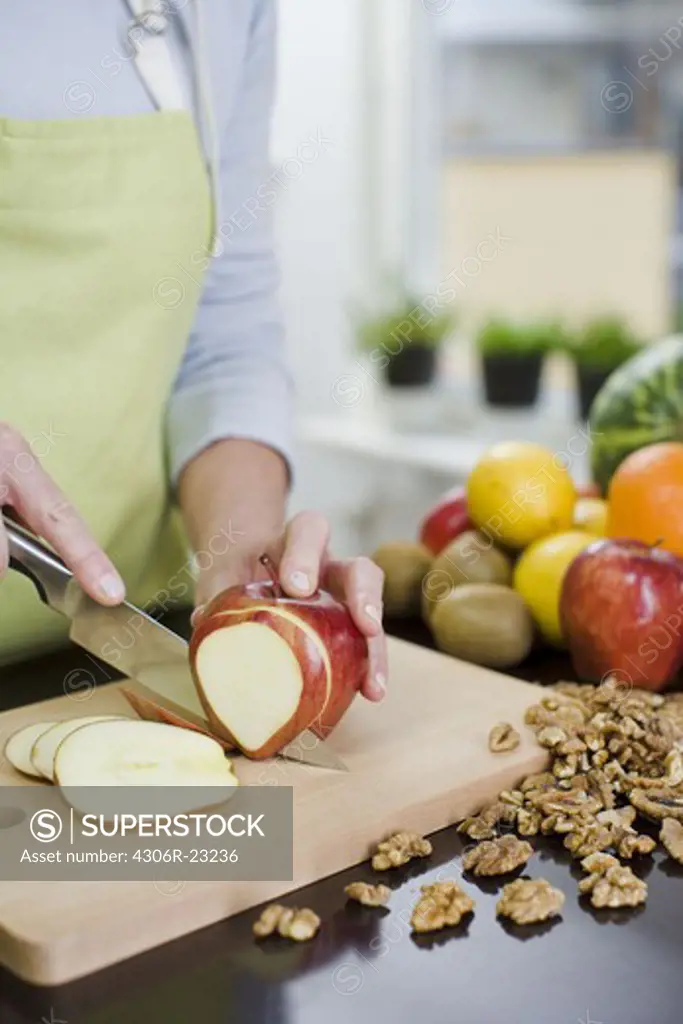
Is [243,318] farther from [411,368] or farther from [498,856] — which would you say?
[411,368]

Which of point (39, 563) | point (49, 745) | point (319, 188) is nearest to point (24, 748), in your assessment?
point (49, 745)

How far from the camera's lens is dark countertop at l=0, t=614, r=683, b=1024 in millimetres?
700

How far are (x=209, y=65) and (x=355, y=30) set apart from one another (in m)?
1.75

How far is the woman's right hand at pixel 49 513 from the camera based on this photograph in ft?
3.21

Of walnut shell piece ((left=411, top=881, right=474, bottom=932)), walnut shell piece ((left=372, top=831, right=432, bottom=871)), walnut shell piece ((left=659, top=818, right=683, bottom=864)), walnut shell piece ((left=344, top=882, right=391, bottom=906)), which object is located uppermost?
walnut shell piece ((left=411, top=881, right=474, bottom=932))

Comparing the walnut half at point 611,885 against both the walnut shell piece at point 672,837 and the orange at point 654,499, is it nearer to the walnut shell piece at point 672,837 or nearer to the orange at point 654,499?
the walnut shell piece at point 672,837

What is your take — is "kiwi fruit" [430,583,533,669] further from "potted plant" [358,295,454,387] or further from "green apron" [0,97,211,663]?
"potted plant" [358,295,454,387]

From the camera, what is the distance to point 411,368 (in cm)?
289

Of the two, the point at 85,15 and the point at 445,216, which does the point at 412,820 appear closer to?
the point at 85,15

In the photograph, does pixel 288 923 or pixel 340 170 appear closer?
pixel 288 923

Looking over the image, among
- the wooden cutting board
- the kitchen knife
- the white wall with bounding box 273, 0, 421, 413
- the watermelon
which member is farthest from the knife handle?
the white wall with bounding box 273, 0, 421, 413

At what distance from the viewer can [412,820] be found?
0.91 meters

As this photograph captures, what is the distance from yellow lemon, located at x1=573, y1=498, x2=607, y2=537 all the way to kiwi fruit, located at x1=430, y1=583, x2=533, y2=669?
0.48 ft

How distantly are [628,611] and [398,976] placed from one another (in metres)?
0.48
